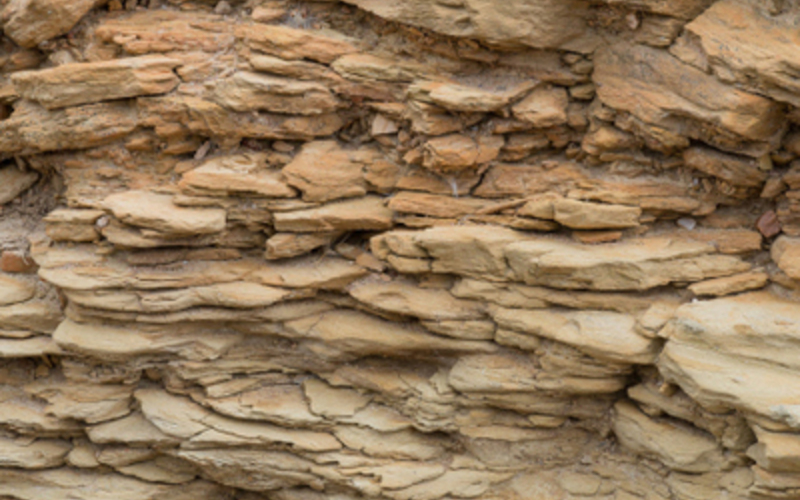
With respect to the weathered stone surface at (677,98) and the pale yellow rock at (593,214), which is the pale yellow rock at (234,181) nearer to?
the pale yellow rock at (593,214)

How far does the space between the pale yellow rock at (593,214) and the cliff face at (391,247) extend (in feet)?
0.11

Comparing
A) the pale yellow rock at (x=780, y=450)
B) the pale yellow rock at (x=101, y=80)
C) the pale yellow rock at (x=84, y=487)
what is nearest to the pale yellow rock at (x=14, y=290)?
the pale yellow rock at (x=84, y=487)

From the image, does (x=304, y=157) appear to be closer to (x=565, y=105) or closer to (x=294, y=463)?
(x=565, y=105)

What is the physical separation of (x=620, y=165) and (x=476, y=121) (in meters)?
1.63

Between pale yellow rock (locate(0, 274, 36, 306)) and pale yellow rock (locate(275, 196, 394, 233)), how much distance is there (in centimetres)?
358

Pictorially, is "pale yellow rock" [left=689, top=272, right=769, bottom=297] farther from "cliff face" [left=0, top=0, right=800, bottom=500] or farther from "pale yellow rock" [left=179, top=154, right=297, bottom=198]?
"pale yellow rock" [left=179, top=154, right=297, bottom=198]

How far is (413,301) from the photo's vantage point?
9.02 m

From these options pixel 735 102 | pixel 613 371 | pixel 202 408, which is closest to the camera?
pixel 735 102

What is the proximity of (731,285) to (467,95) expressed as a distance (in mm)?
3312

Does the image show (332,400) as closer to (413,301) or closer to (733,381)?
(413,301)

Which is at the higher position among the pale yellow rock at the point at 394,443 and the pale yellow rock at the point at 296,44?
the pale yellow rock at the point at 296,44

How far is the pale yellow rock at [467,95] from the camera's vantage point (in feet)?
27.8

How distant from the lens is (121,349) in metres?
9.36

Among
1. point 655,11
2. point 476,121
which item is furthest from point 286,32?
point 655,11
